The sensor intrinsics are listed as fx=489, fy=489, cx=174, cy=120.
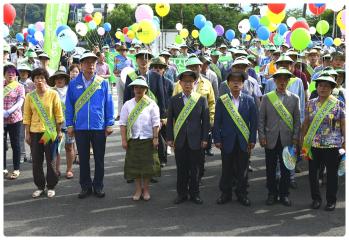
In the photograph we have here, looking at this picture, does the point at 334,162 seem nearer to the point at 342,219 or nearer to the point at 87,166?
the point at 342,219

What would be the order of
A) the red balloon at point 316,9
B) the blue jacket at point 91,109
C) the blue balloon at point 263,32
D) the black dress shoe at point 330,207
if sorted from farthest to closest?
the blue balloon at point 263,32
the red balloon at point 316,9
the blue jacket at point 91,109
the black dress shoe at point 330,207

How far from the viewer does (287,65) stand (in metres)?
7.12

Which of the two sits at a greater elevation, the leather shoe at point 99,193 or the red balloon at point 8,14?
the red balloon at point 8,14

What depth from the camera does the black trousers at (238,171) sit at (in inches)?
243

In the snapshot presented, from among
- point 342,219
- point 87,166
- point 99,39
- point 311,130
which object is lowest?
point 342,219

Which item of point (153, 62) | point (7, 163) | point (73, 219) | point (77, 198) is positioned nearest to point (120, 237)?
Result: point (73, 219)

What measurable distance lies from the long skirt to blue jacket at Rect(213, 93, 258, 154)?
2.92 ft

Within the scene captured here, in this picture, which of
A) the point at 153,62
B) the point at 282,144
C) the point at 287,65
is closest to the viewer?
the point at 282,144

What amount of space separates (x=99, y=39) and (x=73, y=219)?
25341mm

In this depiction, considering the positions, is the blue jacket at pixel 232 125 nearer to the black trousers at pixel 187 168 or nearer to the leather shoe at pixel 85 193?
the black trousers at pixel 187 168

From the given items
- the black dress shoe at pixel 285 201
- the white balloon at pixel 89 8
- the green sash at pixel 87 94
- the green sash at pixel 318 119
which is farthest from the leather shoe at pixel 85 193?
the white balloon at pixel 89 8

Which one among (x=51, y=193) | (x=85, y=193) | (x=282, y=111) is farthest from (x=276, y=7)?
(x=51, y=193)

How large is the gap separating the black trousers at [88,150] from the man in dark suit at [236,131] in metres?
1.55

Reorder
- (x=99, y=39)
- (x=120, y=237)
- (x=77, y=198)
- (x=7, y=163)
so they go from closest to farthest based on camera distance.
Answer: (x=120, y=237) → (x=77, y=198) → (x=7, y=163) → (x=99, y=39)
